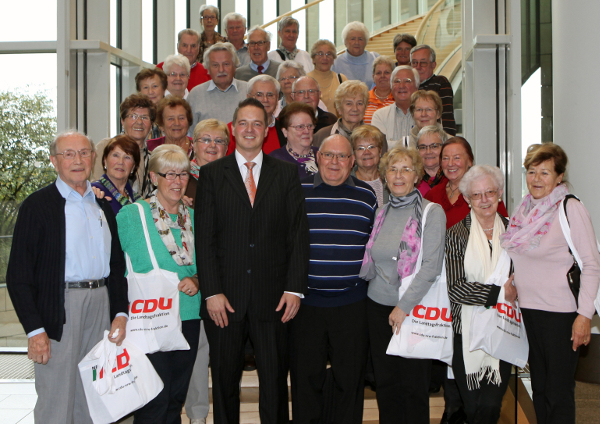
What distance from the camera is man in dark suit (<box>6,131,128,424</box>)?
8.80 ft

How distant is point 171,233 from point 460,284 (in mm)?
1656

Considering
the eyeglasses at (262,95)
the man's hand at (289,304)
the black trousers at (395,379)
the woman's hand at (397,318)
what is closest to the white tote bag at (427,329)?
the woman's hand at (397,318)

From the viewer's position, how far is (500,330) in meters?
3.07

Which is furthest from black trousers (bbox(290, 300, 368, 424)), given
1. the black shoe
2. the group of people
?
the black shoe

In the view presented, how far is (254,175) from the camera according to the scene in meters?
3.17

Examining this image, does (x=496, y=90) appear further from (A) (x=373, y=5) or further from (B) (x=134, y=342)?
(A) (x=373, y=5)

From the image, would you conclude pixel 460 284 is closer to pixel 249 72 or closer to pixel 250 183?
pixel 250 183

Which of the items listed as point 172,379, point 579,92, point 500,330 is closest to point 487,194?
point 500,330

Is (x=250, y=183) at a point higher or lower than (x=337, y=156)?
lower

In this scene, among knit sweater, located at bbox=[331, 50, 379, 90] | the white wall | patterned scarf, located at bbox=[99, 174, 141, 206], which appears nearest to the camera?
patterned scarf, located at bbox=[99, 174, 141, 206]

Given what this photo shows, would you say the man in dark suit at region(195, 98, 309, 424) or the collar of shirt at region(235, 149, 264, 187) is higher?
the collar of shirt at region(235, 149, 264, 187)

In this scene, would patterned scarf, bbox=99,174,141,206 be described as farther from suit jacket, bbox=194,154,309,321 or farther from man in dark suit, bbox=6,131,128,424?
suit jacket, bbox=194,154,309,321

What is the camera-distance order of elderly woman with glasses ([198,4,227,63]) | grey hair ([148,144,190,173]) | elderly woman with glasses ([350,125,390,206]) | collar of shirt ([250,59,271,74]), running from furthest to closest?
elderly woman with glasses ([198,4,227,63]) → collar of shirt ([250,59,271,74]) → elderly woman with glasses ([350,125,390,206]) → grey hair ([148,144,190,173])

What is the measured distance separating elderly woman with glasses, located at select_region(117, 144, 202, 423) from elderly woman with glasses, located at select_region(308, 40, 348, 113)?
2725 mm
